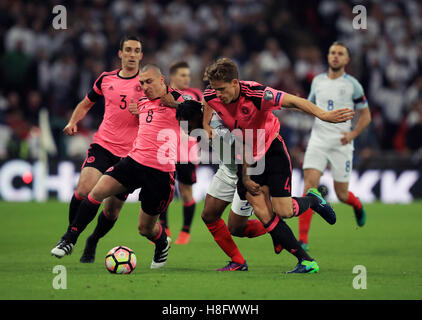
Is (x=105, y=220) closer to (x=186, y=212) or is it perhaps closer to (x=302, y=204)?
(x=302, y=204)

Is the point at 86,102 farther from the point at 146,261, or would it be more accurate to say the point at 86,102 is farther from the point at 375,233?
the point at 375,233

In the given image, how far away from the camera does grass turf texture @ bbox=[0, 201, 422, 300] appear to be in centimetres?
634

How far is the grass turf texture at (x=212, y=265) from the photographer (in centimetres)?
634

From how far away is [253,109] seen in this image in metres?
7.30

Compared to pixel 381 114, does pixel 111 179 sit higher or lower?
lower

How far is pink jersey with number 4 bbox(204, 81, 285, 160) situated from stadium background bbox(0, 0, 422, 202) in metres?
9.39

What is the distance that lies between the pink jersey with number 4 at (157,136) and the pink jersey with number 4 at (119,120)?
77 cm

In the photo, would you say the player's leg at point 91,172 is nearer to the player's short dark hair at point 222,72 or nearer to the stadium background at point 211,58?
the player's short dark hair at point 222,72

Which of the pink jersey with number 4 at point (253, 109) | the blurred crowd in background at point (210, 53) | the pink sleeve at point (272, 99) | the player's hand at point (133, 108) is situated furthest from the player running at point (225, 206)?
the blurred crowd in background at point (210, 53)

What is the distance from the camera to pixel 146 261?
344 inches

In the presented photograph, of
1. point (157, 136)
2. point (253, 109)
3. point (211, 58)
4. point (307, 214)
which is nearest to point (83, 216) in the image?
point (157, 136)

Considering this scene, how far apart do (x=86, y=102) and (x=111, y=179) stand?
170 cm

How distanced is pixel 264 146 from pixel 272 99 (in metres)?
0.67
